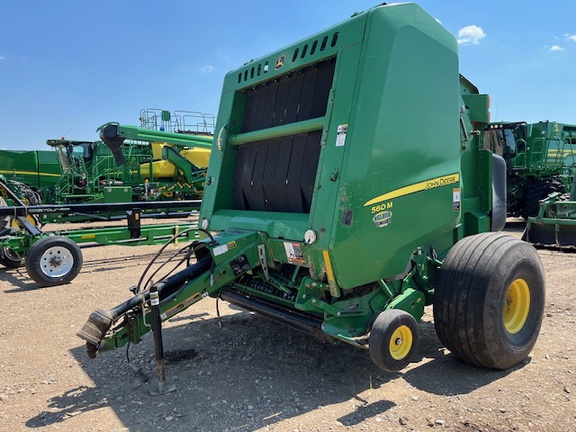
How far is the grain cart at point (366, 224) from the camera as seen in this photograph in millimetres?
3150

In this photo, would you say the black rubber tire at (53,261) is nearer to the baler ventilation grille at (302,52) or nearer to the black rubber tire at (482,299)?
the baler ventilation grille at (302,52)

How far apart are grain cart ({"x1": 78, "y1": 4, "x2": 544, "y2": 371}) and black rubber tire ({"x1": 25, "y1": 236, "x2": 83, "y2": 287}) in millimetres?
3626

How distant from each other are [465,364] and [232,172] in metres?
2.54

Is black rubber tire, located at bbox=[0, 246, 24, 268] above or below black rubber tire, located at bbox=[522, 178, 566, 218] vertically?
below

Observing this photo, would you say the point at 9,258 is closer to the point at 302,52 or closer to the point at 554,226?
the point at 302,52

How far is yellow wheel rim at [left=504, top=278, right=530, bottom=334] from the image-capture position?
3.75m

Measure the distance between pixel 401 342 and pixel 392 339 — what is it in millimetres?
117

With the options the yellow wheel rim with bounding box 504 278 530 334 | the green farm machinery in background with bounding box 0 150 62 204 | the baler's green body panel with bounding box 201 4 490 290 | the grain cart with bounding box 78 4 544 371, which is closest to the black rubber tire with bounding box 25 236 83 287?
the grain cart with bounding box 78 4 544 371

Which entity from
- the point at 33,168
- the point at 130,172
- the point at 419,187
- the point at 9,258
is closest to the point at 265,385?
the point at 419,187

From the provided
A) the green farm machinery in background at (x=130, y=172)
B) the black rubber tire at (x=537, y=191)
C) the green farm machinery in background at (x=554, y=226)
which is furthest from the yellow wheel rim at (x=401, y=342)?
the green farm machinery in background at (x=130, y=172)

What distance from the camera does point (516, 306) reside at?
3.82 meters

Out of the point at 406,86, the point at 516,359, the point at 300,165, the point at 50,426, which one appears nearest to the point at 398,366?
the point at 516,359

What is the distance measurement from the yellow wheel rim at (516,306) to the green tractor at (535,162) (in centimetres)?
1004

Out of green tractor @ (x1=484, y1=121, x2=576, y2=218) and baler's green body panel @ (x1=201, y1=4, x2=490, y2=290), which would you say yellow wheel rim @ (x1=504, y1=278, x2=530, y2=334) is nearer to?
baler's green body panel @ (x1=201, y1=4, x2=490, y2=290)
